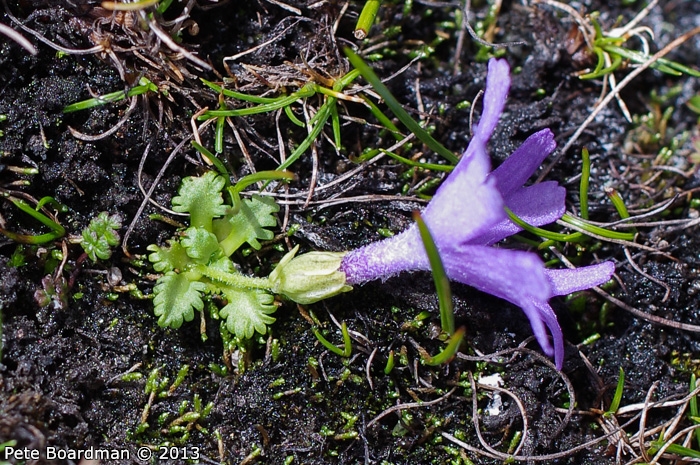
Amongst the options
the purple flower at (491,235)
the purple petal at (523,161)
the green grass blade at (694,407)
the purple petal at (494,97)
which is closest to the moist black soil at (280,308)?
the green grass blade at (694,407)

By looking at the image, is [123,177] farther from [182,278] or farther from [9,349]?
[9,349]

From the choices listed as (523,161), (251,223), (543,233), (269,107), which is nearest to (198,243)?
(251,223)

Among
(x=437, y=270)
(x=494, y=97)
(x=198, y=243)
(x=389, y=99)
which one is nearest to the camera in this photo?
(x=437, y=270)

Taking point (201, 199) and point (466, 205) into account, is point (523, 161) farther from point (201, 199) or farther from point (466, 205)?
point (201, 199)

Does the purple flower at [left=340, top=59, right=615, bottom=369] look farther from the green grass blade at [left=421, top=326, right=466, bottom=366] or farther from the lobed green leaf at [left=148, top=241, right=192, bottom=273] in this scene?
the lobed green leaf at [left=148, top=241, right=192, bottom=273]

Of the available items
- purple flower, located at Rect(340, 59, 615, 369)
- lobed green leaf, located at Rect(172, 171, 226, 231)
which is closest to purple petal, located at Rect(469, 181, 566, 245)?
purple flower, located at Rect(340, 59, 615, 369)

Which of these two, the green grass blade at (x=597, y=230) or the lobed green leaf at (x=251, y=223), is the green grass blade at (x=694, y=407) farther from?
the lobed green leaf at (x=251, y=223)
